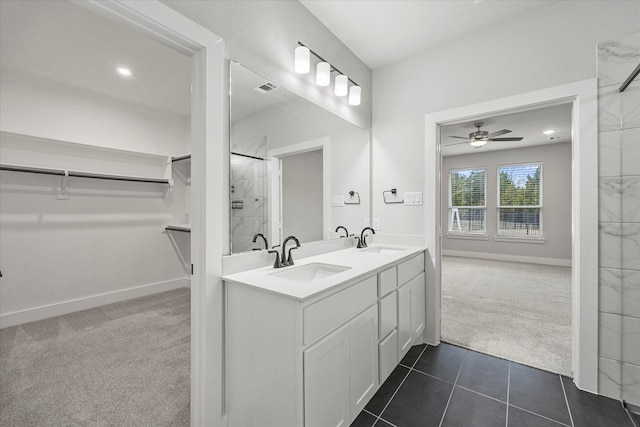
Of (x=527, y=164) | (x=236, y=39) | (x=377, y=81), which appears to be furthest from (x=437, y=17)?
(x=527, y=164)

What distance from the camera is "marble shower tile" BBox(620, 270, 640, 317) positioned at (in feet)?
5.59

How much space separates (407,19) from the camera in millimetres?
2166

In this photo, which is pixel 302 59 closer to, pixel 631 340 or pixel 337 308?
pixel 337 308

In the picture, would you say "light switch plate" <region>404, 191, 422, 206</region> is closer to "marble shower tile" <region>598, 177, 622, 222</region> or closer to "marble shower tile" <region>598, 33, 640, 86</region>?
"marble shower tile" <region>598, 177, 622, 222</region>

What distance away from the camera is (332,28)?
2.28m

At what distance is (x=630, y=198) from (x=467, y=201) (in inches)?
211

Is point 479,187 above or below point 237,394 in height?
above

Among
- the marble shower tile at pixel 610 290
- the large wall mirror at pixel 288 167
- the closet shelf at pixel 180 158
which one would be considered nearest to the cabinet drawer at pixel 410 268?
the large wall mirror at pixel 288 167

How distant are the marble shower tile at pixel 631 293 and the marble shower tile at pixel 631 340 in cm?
4

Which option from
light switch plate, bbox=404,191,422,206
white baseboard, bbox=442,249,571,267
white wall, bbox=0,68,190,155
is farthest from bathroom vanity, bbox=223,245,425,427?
white baseboard, bbox=442,249,571,267

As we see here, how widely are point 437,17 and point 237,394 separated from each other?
9.61 ft

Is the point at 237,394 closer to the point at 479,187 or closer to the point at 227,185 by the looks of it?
the point at 227,185

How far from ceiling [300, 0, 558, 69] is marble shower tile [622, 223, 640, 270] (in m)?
1.68

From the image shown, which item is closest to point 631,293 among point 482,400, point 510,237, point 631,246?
point 631,246
